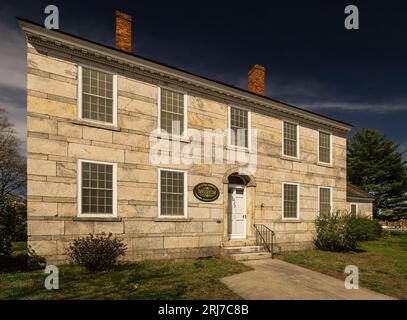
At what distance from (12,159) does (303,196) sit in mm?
32456

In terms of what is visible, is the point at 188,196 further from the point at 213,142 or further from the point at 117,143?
the point at 117,143

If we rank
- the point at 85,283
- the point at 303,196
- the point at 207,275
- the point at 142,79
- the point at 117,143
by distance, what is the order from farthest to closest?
the point at 303,196, the point at 142,79, the point at 117,143, the point at 207,275, the point at 85,283

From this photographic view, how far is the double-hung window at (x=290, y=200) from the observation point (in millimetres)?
14621

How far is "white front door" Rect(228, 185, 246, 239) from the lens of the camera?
13.0 m

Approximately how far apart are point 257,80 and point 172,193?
330 inches

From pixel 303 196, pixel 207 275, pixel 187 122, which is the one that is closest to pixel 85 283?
pixel 207 275

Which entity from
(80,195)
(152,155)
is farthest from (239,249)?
(80,195)

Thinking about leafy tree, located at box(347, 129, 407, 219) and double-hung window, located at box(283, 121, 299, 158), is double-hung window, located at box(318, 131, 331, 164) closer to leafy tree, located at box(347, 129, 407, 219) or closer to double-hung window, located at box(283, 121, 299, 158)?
double-hung window, located at box(283, 121, 299, 158)

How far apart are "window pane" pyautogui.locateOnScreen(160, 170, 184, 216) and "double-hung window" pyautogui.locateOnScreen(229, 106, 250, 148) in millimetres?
3302

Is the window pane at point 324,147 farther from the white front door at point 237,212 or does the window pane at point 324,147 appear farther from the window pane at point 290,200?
the white front door at point 237,212

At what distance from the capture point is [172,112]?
11594 millimetres

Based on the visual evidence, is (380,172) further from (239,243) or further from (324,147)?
(239,243)

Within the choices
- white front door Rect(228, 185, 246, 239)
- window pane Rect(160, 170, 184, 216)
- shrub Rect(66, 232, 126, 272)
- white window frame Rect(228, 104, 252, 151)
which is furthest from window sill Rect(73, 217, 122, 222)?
white window frame Rect(228, 104, 252, 151)
